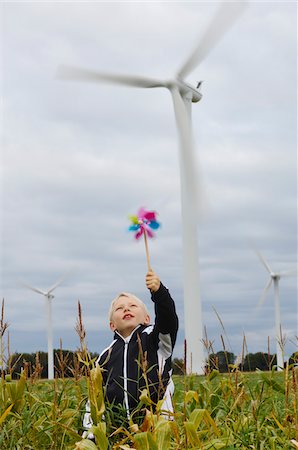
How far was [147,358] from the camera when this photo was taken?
4953mm

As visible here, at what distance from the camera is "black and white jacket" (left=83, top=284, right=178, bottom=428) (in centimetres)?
473

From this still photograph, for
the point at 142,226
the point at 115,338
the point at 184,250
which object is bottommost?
the point at 115,338

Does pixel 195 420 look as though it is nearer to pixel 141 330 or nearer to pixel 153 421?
pixel 153 421

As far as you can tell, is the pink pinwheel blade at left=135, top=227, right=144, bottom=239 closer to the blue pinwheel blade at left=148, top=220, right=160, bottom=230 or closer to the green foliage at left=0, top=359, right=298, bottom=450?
the blue pinwheel blade at left=148, top=220, right=160, bottom=230

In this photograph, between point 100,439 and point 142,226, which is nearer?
point 100,439

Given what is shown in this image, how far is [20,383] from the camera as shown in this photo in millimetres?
4531

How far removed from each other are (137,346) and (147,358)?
0.35ft

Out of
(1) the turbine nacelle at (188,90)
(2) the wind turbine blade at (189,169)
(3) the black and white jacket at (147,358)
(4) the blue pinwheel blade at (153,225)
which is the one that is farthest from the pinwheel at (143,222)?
(1) the turbine nacelle at (188,90)

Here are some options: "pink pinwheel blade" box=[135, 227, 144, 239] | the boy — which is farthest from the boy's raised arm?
"pink pinwheel blade" box=[135, 227, 144, 239]

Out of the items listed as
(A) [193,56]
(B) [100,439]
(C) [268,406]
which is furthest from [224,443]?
(A) [193,56]

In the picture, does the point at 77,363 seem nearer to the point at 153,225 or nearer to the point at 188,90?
the point at 153,225

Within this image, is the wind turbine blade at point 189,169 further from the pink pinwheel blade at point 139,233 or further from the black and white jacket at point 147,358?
the pink pinwheel blade at point 139,233

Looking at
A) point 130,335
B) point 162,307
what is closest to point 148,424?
point 162,307

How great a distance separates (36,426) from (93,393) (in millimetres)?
916
